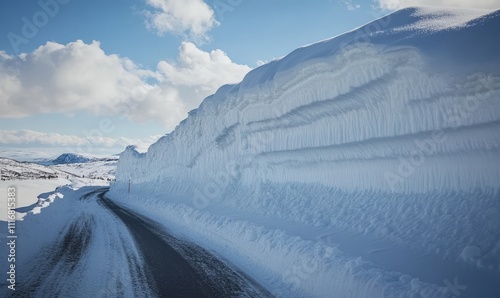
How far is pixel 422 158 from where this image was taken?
7773 mm

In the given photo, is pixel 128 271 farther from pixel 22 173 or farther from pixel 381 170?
pixel 22 173

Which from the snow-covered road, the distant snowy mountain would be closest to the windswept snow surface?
the snow-covered road

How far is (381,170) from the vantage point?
29.0 feet

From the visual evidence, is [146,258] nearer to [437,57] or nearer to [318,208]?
[318,208]

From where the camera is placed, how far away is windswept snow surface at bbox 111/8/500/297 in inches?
228

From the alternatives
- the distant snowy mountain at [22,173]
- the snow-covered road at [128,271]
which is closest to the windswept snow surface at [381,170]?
the snow-covered road at [128,271]

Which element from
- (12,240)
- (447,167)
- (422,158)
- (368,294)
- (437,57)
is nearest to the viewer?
(368,294)

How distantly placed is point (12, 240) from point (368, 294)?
1010 centimetres

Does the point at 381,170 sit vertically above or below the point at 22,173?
above

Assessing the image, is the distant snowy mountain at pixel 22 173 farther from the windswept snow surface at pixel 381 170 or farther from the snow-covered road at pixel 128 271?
the windswept snow surface at pixel 381 170

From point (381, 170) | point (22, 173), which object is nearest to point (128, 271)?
point (381, 170)

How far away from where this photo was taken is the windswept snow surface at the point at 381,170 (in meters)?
5.79

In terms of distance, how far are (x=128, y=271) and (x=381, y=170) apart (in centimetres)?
775

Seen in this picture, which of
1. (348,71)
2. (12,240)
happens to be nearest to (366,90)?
(348,71)
